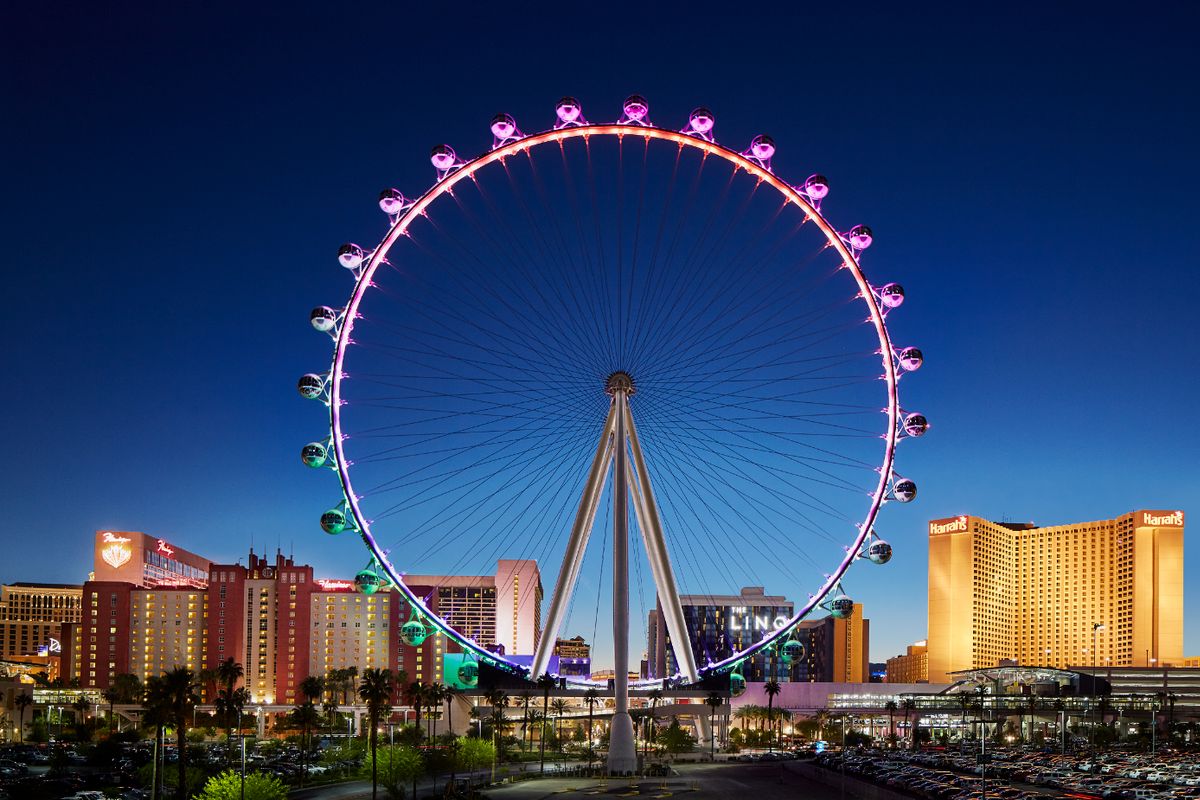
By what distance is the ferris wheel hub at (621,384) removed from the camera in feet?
216

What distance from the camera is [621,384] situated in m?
65.9

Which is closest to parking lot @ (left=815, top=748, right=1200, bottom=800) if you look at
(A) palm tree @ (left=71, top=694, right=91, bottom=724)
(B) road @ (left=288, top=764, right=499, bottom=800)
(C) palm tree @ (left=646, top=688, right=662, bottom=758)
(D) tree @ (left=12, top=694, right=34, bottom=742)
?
(C) palm tree @ (left=646, top=688, right=662, bottom=758)

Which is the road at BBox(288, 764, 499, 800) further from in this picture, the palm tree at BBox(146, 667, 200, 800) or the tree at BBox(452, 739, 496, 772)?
the palm tree at BBox(146, 667, 200, 800)

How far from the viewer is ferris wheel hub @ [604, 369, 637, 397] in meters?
65.9

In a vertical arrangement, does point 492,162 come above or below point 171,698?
above

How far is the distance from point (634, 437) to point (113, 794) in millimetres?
31510

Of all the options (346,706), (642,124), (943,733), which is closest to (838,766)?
(642,124)

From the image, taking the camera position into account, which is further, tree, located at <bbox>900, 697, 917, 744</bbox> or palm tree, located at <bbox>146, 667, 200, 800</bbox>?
tree, located at <bbox>900, 697, 917, 744</bbox>

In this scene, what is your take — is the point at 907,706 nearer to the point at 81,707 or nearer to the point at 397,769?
the point at 397,769

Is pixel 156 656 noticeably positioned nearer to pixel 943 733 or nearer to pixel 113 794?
pixel 943 733

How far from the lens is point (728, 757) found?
115m

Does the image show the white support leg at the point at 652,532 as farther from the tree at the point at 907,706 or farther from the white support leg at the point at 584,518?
the tree at the point at 907,706

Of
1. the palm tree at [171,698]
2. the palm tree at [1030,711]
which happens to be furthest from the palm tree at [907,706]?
the palm tree at [171,698]

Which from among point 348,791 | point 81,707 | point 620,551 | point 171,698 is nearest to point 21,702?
point 81,707
